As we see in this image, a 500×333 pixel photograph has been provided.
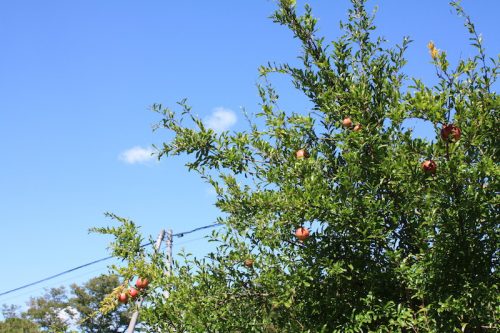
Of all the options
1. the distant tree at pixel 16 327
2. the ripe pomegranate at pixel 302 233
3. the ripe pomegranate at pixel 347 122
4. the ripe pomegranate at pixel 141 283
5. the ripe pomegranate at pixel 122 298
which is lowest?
the ripe pomegranate at pixel 302 233

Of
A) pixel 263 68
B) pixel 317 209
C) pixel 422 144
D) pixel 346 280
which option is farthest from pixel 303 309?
pixel 263 68

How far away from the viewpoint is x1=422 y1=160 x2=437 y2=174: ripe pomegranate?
289 cm

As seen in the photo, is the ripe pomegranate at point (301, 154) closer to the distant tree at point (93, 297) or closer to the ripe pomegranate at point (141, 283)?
the ripe pomegranate at point (141, 283)

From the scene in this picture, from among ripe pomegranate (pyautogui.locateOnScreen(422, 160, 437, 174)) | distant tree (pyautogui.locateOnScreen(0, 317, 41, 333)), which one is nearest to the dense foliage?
ripe pomegranate (pyautogui.locateOnScreen(422, 160, 437, 174))

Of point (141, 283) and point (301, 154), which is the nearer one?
point (301, 154)

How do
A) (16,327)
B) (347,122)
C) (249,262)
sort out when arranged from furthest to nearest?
(16,327)
(249,262)
(347,122)

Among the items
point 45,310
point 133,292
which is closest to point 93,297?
point 45,310

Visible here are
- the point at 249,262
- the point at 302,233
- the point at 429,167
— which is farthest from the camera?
the point at 249,262

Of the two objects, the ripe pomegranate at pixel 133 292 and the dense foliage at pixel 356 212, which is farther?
the ripe pomegranate at pixel 133 292

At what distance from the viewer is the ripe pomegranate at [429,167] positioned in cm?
289

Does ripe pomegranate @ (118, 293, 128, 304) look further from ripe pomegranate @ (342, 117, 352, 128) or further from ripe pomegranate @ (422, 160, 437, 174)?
ripe pomegranate @ (422, 160, 437, 174)

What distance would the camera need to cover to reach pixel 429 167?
9.50 feet

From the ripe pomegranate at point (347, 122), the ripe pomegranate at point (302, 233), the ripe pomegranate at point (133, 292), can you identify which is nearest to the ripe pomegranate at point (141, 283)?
the ripe pomegranate at point (133, 292)

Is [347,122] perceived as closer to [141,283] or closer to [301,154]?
[301,154]
